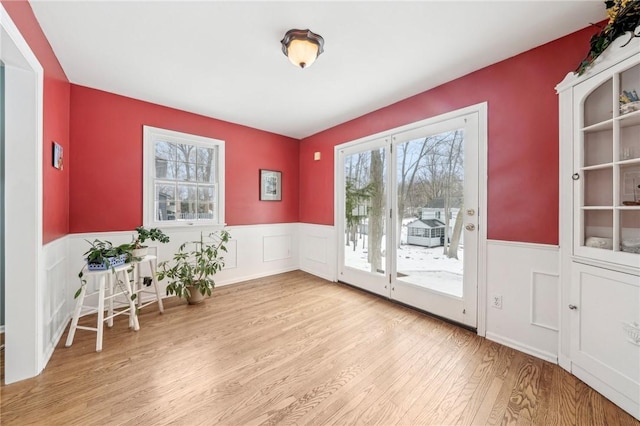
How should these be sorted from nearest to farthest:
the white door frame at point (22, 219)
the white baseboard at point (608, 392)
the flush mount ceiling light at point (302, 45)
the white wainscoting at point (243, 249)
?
the white baseboard at point (608, 392) < the white door frame at point (22, 219) < the flush mount ceiling light at point (302, 45) < the white wainscoting at point (243, 249)

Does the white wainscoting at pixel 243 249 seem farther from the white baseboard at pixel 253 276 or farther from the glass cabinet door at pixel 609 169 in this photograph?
the glass cabinet door at pixel 609 169

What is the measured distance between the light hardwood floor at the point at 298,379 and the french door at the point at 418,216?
1.47 feet

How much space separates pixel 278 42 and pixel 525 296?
2.96 metres

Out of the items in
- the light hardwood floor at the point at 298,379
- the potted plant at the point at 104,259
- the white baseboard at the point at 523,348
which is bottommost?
the light hardwood floor at the point at 298,379

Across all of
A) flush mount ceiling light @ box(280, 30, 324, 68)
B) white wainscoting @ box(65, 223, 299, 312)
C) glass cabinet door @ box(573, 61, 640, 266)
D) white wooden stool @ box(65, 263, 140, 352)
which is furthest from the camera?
white wainscoting @ box(65, 223, 299, 312)

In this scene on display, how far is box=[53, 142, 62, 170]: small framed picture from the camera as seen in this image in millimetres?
2109

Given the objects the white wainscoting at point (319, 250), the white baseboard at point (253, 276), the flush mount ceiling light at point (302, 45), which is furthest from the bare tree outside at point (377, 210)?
the white baseboard at point (253, 276)

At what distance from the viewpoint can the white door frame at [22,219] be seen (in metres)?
1.63

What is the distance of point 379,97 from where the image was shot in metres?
2.95

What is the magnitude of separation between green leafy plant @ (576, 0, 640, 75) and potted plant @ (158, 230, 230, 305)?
13.1 feet

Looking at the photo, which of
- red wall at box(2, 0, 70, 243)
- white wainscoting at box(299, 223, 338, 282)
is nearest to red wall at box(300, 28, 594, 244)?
white wainscoting at box(299, 223, 338, 282)

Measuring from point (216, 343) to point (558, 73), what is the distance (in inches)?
143

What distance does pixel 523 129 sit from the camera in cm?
206

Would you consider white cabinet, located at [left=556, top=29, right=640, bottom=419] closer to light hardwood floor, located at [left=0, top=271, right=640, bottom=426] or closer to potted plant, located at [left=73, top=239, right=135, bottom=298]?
light hardwood floor, located at [left=0, top=271, right=640, bottom=426]
